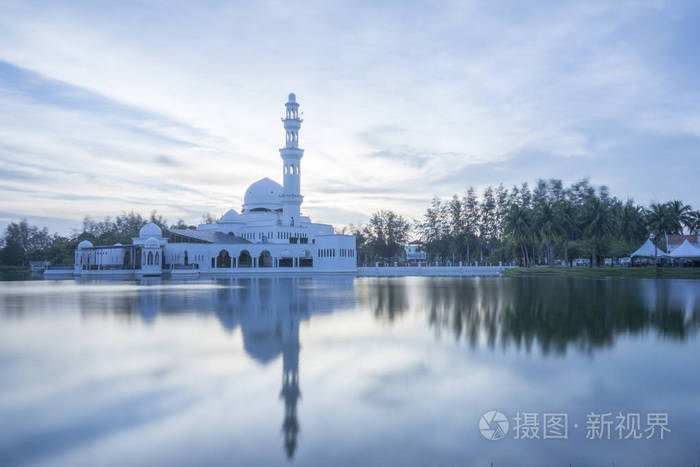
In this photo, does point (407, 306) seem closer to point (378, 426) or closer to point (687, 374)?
point (687, 374)

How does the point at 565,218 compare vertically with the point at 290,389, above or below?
above

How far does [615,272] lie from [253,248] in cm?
4337

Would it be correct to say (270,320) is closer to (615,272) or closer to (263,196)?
(615,272)

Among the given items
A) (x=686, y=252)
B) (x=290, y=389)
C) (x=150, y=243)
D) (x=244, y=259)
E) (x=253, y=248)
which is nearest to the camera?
(x=290, y=389)

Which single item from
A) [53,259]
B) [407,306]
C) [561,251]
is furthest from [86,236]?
[407,306]

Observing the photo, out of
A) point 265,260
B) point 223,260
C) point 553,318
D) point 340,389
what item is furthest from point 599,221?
point 340,389

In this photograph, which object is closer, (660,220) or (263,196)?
(660,220)

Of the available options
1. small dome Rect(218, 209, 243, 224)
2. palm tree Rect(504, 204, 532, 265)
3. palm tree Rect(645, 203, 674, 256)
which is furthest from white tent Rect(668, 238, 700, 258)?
small dome Rect(218, 209, 243, 224)

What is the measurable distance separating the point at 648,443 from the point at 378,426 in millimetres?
3155

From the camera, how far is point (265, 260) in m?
74.8

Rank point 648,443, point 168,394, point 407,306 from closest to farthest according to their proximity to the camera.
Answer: point 648,443 < point 168,394 < point 407,306

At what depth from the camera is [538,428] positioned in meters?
6.68

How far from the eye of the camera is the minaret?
70.7 metres

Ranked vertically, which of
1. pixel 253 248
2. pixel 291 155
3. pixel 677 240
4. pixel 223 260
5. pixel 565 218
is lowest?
pixel 223 260
